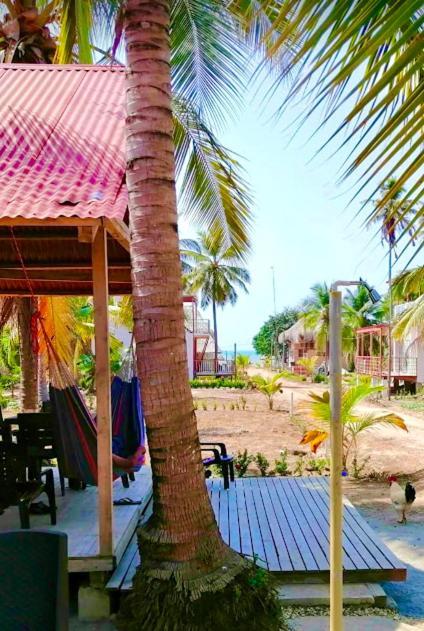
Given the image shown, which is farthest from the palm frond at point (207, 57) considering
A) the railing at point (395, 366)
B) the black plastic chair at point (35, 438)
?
the railing at point (395, 366)

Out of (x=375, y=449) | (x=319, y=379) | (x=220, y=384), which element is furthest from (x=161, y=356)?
(x=319, y=379)

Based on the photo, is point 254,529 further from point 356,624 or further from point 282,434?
point 282,434

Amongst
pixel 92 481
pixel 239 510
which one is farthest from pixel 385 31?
pixel 239 510

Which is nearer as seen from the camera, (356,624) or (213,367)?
(356,624)

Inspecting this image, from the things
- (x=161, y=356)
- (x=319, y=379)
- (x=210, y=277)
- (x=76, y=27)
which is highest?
(x=210, y=277)

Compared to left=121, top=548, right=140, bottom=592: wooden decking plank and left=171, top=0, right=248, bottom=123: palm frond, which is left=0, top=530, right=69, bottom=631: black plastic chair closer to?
left=121, top=548, right=140, bottom=592: wooden decking plank

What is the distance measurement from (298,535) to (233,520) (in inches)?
25.0

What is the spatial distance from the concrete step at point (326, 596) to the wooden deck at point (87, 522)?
1.15 metres

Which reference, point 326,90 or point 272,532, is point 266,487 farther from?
point 326,90

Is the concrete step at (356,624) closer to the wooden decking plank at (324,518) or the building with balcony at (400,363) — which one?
the wooden decking plank at (324,518)

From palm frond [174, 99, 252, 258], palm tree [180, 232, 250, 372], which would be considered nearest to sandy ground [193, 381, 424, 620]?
palm frond [174, 99, 252, 258]

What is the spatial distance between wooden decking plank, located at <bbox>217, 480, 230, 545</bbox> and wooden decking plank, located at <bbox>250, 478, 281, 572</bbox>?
28cm

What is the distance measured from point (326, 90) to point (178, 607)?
2.78 metres

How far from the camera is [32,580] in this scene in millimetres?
2160
